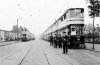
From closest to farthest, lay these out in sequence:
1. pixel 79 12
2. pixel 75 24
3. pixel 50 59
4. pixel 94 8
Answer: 1. pixel 50 59
2. pixel 94 8
3. pixel 75 24
4. pixel 79 12

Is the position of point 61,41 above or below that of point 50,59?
above

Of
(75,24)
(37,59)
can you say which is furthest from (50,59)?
(75,24)

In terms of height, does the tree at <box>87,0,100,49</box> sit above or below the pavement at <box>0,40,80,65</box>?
above

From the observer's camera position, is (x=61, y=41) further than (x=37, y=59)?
Yes

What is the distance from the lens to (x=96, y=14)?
813 inches

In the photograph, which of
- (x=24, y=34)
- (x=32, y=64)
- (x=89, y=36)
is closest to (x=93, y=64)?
(x=32, y=64)

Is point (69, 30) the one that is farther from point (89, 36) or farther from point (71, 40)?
point (89, 36)

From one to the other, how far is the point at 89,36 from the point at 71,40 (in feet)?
106

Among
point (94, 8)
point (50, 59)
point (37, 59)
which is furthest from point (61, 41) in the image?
point (37, 59)

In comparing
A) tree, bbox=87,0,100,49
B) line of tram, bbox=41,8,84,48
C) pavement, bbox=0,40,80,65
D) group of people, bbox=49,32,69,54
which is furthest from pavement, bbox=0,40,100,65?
tree, bbox=87,0,100,49

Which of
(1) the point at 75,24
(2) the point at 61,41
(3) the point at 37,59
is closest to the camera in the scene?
(3) the point at 37,59

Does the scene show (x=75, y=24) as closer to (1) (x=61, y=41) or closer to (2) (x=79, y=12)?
(2) (x=79, y=12)

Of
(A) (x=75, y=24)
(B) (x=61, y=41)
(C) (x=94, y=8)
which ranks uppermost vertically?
(C) (x=94, y=8)

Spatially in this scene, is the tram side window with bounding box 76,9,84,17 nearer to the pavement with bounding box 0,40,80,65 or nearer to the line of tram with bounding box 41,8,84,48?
the line of tram with bounding box 41,8,84,48
